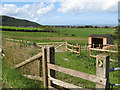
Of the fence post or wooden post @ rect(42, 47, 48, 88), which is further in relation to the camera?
wooden post @ rect(42, 47, 48, 88)

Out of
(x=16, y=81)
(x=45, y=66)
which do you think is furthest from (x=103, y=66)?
(x=16, y=81)

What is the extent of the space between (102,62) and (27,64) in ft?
10.5

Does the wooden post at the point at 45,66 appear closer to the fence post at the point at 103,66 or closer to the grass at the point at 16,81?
the grass at the point at 16,81

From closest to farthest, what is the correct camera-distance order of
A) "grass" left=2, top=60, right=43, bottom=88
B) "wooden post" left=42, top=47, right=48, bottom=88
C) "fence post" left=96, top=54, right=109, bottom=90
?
1. "fence post" left=96, top=54, right=109, bottom=90
2. "wooden post" left=42, top=47, right=48, bottom=88
3. "grass" left=2, top=60, right=43, bottom=88

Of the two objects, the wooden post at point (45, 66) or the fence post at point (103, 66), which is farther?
the wooden post at point (45, 66)

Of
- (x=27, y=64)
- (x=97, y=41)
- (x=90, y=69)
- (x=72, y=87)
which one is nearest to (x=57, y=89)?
(x=72, y=87)

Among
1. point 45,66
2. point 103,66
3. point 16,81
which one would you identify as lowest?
point 16,81

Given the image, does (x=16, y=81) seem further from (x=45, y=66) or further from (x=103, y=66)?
(x=103, y=66)

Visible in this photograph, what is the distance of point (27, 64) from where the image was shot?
5.23 metres

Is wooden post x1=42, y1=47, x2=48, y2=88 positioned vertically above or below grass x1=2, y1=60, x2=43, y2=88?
above

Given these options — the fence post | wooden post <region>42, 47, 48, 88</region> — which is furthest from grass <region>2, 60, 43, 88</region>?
the fence post

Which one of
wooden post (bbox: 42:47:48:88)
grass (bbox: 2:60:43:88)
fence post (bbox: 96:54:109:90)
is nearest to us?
fence post (bbox: 96:54:109:90)

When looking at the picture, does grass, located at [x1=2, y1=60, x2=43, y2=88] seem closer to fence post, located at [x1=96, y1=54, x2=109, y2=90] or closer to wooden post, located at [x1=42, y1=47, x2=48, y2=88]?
wooden post, located at [x1=42, y1=47, x2=48, y2=88]

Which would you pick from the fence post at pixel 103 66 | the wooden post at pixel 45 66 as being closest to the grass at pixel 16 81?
the wooden post at pixel 45 66
